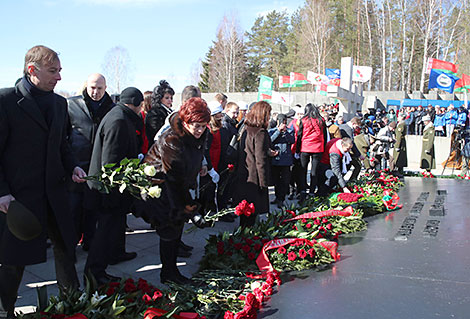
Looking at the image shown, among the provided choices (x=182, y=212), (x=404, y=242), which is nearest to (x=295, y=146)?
(x=404, y=242)

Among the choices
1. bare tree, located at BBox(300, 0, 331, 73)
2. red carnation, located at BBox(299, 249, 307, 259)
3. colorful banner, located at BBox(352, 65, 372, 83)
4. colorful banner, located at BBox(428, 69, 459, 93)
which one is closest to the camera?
red carnation, located at BBox(299, 249, 307, 259)

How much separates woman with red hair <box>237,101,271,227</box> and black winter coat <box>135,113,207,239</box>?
1.33 m

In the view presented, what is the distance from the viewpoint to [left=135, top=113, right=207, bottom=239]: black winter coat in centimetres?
319

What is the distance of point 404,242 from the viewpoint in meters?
4.41

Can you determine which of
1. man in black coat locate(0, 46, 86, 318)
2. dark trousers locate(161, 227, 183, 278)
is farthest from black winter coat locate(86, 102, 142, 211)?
man in black coat locate(0, 46, 86, 318)

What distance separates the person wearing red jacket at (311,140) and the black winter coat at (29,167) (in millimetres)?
4872

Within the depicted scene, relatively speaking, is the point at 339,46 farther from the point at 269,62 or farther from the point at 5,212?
the point at 5,212

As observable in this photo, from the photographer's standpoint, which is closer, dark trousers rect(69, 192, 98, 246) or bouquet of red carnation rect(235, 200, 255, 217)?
bouquet of red carnation rect(235, 200, 255, 217)

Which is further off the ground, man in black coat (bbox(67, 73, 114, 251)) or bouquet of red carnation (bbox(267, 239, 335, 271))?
man in black coat (bbox(67, 73, 114, 251))

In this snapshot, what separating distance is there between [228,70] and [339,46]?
45.9 ft

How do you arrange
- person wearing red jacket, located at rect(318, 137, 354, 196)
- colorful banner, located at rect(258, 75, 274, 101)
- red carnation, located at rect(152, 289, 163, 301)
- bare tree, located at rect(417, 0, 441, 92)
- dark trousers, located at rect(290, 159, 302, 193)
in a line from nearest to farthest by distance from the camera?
red carnation, located at rect(152, 289, 163, 301) → person wearing red jacket, located at rect(318, 137, 354, 196) → dark trousers, located at rect(290, 159, 302, 193) → colorful banner, located at rect(258, 75, 274, 101) → bare tree, located at rect(417, 0, 441, 92)

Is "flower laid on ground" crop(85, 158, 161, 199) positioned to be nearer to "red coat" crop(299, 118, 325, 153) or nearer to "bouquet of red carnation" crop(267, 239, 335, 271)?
"bouquet of red carnation" crop(267, 239, 335, 271)

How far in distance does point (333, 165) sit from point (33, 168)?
498 centimetres

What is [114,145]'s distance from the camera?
337cm
